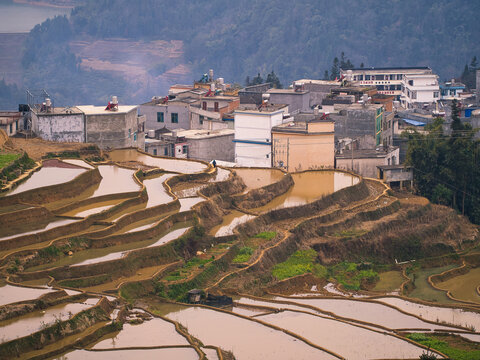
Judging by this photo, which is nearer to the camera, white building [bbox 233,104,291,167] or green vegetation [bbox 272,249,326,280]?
green vegetation [bbox 272,249,326,280]

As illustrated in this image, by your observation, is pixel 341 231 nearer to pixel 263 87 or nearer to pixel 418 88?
pixel 263 87

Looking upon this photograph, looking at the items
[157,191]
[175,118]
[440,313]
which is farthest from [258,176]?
[175,118]

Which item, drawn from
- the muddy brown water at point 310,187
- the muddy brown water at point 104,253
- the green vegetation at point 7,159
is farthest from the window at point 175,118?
the muddy brown water at point 104,253

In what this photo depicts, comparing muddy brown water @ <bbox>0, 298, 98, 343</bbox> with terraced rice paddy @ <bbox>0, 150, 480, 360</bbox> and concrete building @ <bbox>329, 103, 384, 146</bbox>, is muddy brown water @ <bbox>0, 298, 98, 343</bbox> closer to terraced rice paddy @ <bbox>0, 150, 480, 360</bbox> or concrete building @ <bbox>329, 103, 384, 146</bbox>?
terraced rice paddy @ <bbox>0, 150, 480, 360</bbox>

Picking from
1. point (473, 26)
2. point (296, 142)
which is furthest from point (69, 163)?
point (473, 26)

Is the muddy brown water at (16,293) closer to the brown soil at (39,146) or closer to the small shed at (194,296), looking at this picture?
the small shed at (194,296)

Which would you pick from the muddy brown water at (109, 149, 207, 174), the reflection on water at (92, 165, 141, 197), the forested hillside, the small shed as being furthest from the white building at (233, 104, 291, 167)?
the forested hillside
